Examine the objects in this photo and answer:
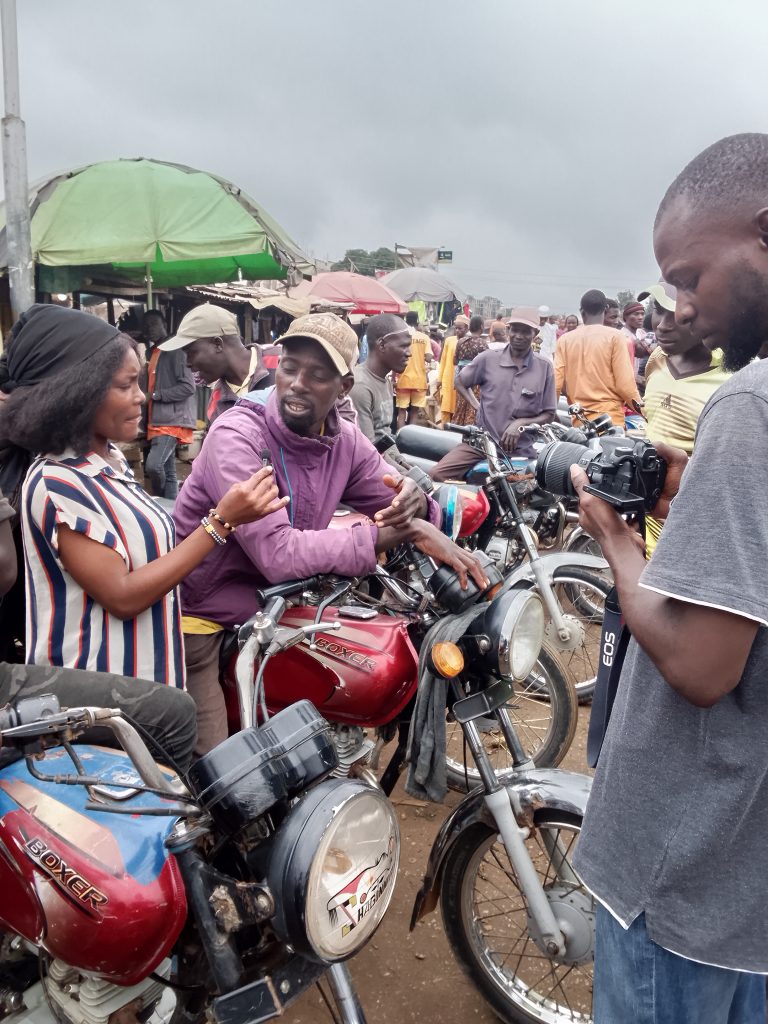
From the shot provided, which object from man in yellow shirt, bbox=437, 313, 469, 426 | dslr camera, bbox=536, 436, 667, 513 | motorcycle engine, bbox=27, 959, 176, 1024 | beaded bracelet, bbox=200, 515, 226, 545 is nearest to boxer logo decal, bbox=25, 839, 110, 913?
motorcycle engine, bbox=27, 959, 176, 1024

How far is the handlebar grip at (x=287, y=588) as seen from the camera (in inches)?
74.3

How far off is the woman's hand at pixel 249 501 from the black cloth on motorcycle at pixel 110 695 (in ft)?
1.47

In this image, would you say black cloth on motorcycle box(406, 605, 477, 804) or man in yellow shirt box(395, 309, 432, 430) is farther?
man in yellow shirt box(395, 309, 432, 430)

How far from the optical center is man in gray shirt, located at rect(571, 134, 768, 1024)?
95cm

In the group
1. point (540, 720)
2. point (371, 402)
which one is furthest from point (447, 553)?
point (371, 402)

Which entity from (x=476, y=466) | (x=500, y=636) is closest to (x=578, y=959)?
(x=500, y=636)

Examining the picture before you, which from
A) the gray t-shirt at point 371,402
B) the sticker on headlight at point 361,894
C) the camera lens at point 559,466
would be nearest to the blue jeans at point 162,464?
the gray t-shirt at point 371,402

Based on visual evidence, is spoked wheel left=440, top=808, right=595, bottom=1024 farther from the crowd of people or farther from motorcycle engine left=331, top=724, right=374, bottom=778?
the crowd of people

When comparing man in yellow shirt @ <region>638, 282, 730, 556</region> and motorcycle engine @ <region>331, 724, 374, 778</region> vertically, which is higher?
man in yellow shirt @ <region>638, 282, 730, 556</region>

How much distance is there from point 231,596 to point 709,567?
1626 millimetres

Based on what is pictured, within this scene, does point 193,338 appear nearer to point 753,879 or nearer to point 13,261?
point 13,261

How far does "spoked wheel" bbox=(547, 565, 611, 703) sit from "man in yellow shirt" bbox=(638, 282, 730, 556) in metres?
0.90

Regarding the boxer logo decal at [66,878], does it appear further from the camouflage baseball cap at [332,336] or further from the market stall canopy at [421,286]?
the market stall canopy at [421,286]

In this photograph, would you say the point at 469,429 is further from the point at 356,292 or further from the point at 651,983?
the point at 356,292
